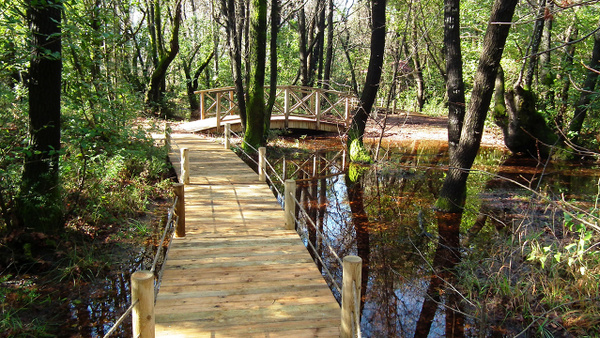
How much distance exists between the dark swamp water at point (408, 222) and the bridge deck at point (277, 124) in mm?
1642

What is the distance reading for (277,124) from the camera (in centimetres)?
1612

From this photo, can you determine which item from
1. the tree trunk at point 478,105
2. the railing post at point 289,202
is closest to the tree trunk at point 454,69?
the tree trunk at point 478,105

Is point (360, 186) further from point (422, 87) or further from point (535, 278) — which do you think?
point (422, 87)

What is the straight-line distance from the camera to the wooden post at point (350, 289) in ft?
10.6

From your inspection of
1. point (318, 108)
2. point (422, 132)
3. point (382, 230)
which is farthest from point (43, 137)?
point (422, 132)

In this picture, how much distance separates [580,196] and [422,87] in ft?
59.8

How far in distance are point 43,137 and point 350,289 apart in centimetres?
443

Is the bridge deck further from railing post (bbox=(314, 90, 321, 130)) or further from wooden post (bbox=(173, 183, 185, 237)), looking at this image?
wooden post (bbox=(173, 183, 185, 237))

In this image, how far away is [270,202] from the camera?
7.45 metres

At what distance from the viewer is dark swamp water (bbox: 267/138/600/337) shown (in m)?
5.00

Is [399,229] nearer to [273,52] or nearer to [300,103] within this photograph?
[273,52]

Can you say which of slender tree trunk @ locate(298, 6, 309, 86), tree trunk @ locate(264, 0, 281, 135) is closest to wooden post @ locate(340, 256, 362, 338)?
tree trunk @ locate(264, 0, 281, 135)

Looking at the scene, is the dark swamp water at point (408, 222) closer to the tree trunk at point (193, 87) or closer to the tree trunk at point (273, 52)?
the tree trunk at point (273, 52)

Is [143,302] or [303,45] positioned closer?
[143,302]
